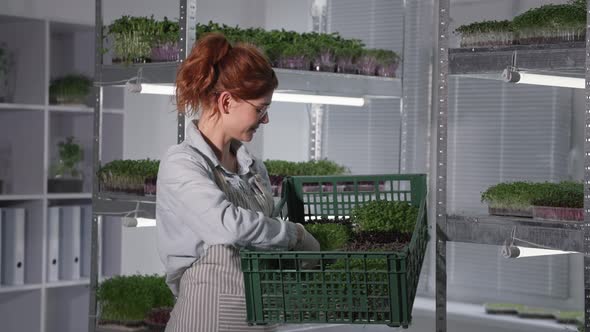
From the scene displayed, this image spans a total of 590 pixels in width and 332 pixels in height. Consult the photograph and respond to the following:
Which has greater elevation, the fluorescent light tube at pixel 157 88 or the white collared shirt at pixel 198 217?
the fluorescent light tube at pixel 157 88

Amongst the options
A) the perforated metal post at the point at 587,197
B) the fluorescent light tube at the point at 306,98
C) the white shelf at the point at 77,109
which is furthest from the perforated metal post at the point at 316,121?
the perforated metal post at the point at 587,197

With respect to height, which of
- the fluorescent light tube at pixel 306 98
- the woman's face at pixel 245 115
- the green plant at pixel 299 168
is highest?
the fluorescent light tube at pixel 306 98

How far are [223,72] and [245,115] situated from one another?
118 mm

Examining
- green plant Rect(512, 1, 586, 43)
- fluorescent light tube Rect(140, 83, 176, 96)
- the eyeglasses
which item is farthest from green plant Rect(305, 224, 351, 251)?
fluorescent light tube Rect(140, 83, 176, 96)

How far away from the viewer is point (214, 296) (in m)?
2.36

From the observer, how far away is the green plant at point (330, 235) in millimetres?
2494

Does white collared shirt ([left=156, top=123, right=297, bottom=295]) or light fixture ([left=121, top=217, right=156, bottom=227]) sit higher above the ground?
white collared shirt ([left=156, top=123, right=297, bottom=295])

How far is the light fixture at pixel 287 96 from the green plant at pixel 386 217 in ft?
5.34

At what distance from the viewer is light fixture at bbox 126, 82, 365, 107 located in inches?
165

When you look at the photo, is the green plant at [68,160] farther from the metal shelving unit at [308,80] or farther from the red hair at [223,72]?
the red hair at [223,72]

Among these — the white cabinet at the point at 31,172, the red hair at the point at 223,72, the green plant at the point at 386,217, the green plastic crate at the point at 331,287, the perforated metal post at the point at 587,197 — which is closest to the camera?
the green plastic crate at the point at 331,287

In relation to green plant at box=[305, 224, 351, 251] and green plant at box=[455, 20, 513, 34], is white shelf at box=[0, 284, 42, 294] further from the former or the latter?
green plant at box=[305, 224, 351, 251]

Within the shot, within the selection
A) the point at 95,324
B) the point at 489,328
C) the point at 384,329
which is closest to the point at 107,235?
the point at 95,324

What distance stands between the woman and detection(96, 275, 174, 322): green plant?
2.01m
